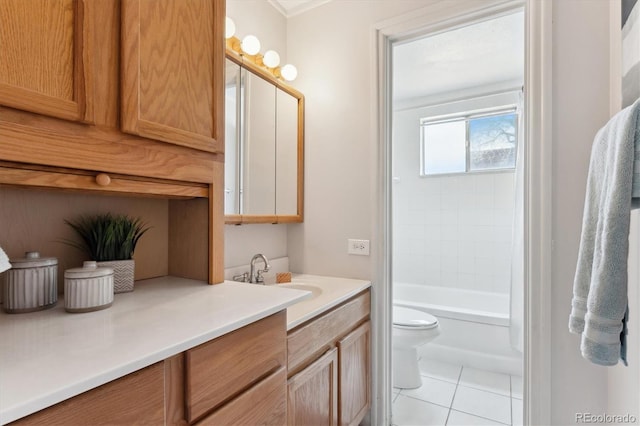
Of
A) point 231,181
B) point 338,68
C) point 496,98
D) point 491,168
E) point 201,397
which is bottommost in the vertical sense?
point 201,397

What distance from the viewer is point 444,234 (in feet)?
10.6

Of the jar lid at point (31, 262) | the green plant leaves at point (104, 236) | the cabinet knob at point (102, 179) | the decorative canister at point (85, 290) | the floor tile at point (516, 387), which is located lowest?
the floor tile at point (516, 387)

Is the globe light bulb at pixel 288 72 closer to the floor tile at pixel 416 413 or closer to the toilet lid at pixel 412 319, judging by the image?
the toilet lid at pixel 412 319

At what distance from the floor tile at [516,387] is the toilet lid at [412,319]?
64 cm

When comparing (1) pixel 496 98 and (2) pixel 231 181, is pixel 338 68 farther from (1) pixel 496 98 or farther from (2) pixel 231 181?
(1) pixel 496 98

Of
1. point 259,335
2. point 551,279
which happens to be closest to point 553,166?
point 551,279

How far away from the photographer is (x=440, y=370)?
2412 mm

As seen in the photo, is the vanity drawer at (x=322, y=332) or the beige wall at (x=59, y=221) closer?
the beige wall at (x=59, y=221)

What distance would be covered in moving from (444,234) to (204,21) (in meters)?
2.84

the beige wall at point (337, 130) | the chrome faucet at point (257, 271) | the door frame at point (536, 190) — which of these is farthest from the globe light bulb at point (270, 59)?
the chrome faucet at point (257, 271)

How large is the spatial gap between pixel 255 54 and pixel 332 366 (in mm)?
1585

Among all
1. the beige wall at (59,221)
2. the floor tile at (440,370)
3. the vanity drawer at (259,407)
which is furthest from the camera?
the floor tile at (440,370)

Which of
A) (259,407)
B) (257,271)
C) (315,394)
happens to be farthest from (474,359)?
(259,407)

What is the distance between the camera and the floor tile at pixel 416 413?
5.93 feet
